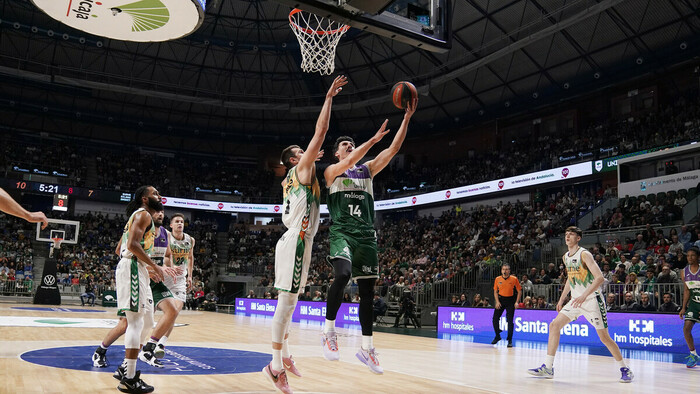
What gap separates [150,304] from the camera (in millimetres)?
5734

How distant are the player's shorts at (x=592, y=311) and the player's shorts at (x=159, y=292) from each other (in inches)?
206

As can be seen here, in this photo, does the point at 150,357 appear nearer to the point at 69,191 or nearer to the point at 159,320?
the point at 159,320

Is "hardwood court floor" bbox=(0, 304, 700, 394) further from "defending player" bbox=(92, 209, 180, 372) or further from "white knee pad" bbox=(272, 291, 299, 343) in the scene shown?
"white knee pad" bbox=(272, 291, 299, 343)

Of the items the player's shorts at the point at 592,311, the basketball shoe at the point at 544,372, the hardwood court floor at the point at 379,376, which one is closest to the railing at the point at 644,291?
the hardwood court floor at the point at 379,376

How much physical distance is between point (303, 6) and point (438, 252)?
21.9 metres

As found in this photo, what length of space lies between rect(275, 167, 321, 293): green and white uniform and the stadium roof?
19530mm

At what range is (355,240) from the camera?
6219mm

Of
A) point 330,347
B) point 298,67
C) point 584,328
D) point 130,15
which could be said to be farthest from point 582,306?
point 298,67

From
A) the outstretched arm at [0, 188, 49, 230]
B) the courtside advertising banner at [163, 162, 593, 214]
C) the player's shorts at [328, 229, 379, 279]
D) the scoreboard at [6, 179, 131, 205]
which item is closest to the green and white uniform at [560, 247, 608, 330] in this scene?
the player's shorts at [328, 229, 379, 279]

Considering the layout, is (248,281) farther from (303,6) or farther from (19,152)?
(303,6)

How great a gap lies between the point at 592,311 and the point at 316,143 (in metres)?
4.97

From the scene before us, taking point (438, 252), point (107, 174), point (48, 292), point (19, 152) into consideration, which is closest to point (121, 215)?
point (107, 174)

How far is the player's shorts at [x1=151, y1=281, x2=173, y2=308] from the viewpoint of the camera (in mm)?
7414

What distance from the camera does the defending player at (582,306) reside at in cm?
741
